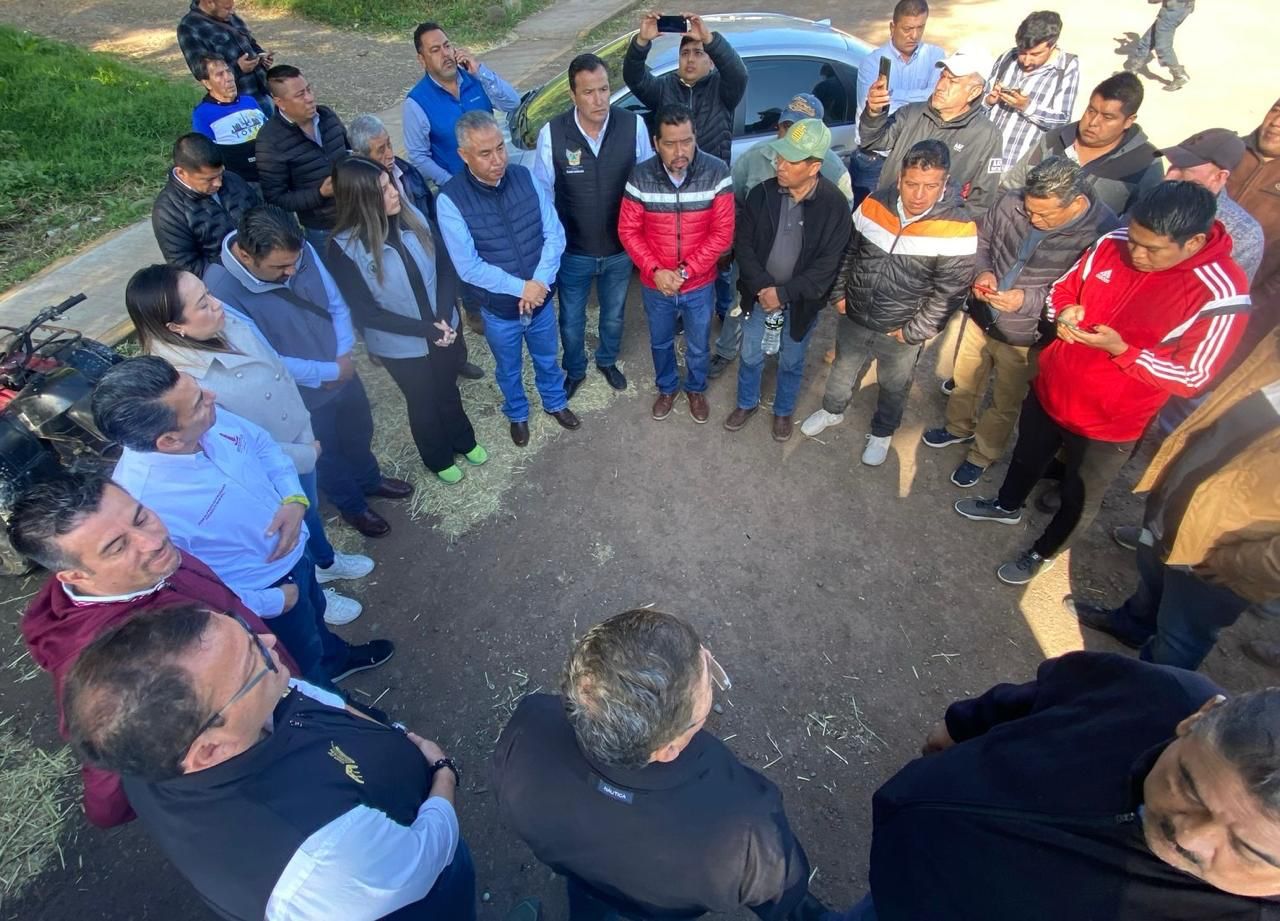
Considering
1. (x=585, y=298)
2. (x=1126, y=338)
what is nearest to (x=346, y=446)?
(x=585, y=298)

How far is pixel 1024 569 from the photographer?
4.20 meters

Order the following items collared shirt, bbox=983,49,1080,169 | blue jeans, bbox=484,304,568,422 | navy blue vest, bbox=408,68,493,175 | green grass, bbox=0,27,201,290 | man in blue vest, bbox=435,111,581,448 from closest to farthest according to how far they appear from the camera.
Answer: man in blue vest, bbox=435,111,581,448
blue jeans, bbox=484,304,568,422
collared shirt, bbox=983,49,1080,169
navy blue vest, bbox=408,68,493,175
green grass, bbox=0,27,201,290

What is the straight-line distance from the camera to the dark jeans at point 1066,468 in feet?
12.2

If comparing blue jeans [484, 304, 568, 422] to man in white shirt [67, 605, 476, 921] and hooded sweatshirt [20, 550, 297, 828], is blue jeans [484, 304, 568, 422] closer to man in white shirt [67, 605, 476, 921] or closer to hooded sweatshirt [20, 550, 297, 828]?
hooded sweatshirt [20, 550, 297, 828]

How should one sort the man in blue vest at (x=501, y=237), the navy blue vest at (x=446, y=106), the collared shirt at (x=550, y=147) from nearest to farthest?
the man in blue vest at (x=501, y=237) < the collared shirt at (x=550, y=147) < the navy blue vest at (x=446, y=106)

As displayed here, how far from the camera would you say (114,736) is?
1.56m

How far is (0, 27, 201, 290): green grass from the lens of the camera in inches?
301

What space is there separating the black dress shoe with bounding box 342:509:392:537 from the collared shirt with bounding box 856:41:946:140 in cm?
539

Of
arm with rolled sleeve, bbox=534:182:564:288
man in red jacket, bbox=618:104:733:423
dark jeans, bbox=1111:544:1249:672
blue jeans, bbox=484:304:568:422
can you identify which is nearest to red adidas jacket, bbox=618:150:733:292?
man in red jacket, bbox=618:104:733:423

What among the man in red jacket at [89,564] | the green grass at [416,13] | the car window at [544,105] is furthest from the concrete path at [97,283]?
the green grass at [416,13]

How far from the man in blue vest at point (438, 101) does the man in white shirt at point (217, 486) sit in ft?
9.79

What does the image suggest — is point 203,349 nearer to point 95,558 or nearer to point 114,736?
point 95,558

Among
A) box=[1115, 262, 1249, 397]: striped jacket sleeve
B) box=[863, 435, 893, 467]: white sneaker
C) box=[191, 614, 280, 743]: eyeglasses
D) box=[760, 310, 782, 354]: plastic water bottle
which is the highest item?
box=[1115, 262, 1249, 397]: striped jacket sleeve

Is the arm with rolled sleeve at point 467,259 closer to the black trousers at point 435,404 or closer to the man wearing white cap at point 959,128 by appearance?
the black trousers at point 435,404
